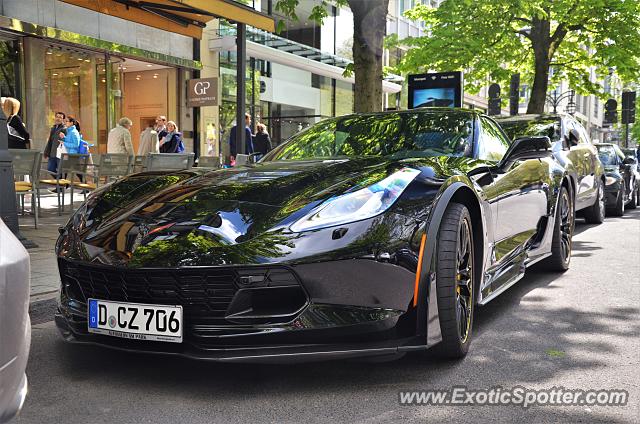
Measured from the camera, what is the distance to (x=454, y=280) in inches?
121

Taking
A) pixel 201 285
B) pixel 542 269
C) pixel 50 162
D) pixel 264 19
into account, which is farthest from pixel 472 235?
pixel 50 162

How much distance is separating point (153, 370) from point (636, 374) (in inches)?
89.5

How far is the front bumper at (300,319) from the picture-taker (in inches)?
104

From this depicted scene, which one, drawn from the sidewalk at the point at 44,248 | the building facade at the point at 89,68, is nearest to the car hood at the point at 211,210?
the sidewalk at the point at 44,248

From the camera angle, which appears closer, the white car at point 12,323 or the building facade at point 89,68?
the white car at point 12,323

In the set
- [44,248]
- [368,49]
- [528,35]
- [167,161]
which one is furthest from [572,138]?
[528,35]

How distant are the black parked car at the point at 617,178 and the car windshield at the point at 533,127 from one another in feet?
14.6

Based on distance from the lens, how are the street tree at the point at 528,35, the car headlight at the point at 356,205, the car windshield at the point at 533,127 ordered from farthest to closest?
the street tree at the point at 528,35 → the car windshield at the point at 533,127 → the car headlight at the point at 356,205

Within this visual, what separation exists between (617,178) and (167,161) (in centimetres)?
783

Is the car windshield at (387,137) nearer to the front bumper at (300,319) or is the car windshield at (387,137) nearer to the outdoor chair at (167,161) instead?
the front bumper at (300,319)

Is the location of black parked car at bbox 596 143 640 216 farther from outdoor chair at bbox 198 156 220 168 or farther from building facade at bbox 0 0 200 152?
building facade at bbox 0 0 200 152

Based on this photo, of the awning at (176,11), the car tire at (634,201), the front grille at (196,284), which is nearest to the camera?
the front grille at (196,284)

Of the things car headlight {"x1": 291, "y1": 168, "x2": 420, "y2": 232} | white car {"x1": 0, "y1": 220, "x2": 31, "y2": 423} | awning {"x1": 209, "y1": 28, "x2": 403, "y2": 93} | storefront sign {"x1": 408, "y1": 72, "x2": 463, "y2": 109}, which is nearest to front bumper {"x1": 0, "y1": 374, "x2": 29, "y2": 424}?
white car {"x1": 0, "y1": 220, "x2": 31, "y2": 423}

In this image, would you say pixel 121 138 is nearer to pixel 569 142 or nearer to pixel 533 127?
pixel 533 127
